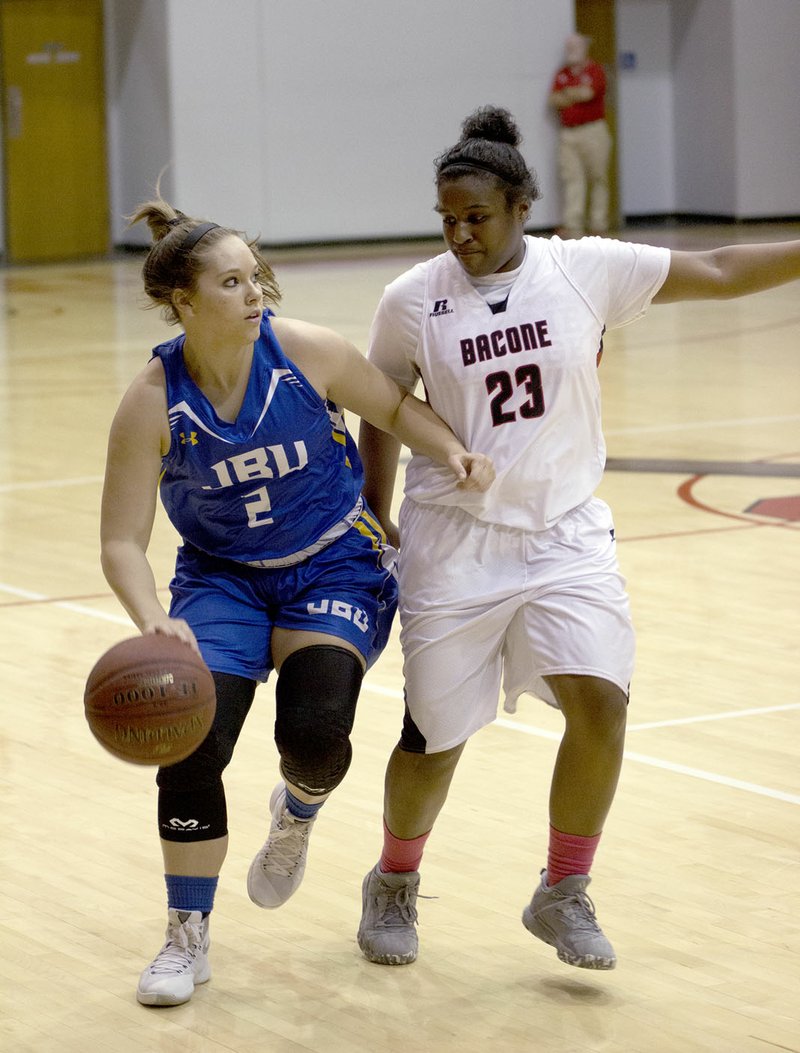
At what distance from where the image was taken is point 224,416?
3.44 metres

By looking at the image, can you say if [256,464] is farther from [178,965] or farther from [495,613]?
[178,965]

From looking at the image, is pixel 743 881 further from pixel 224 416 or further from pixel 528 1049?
pixel 224 416

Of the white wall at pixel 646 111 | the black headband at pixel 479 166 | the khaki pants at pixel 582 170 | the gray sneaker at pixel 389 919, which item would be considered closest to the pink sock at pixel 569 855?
the gray sneaker at pixel 389 919

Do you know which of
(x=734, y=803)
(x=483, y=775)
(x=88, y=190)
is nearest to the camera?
(x=734, y=803)

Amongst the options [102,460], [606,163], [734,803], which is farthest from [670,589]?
[606,163]

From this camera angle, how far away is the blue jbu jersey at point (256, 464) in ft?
11.2

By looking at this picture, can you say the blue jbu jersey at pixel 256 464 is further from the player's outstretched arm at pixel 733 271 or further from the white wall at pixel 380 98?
the white wall at pixel 380 98

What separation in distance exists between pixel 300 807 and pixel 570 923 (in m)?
0.58

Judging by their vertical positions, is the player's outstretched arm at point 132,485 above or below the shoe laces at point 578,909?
above

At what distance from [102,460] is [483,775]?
5.44 metres

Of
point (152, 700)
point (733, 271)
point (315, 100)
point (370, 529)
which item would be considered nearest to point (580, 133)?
point (315, 100)

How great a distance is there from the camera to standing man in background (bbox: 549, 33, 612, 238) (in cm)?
2120

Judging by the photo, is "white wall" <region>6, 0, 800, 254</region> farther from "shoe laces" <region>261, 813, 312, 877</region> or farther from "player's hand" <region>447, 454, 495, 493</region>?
"player's hand" <region>447, 454, 495, 493</region>

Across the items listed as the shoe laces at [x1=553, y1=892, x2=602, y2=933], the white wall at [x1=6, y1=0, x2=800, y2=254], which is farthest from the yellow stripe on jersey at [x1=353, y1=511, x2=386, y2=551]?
the white wall at [x1=6, y1=0, x2=800, y2=254]
